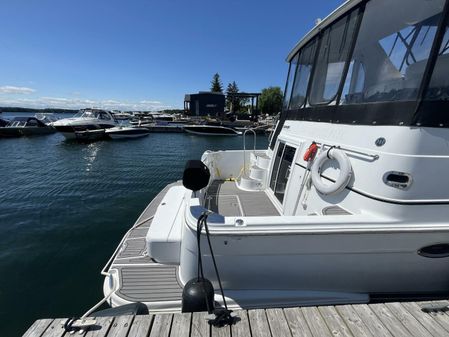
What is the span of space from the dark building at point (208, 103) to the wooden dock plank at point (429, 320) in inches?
1949

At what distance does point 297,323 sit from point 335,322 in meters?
0.32

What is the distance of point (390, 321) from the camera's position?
2.14 m

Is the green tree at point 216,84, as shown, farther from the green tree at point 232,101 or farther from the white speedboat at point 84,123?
the white speedboat at point 84,123

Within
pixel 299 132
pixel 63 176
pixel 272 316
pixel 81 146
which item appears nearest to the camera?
pixel 272 316

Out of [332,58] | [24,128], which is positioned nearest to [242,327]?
[332,58]

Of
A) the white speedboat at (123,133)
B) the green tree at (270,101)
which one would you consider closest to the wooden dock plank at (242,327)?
the white speedboat at (123,133)

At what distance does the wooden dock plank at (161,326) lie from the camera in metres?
2.05

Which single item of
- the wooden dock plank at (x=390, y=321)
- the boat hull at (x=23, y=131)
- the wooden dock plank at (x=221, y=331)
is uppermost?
the wooden dock plank at (x=390, y=321)

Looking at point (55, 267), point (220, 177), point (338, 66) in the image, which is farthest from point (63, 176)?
point (338, 66)

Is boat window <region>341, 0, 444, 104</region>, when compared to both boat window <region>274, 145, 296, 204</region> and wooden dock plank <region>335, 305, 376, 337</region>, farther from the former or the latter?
wooden dock plank <region>335, 305, 376, 337</region>

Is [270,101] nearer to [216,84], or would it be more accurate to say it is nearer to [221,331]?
[216,84]

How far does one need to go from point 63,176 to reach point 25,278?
29.3ft

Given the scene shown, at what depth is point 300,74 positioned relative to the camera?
501cm

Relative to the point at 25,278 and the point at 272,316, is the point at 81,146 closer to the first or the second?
the point at 25,278
